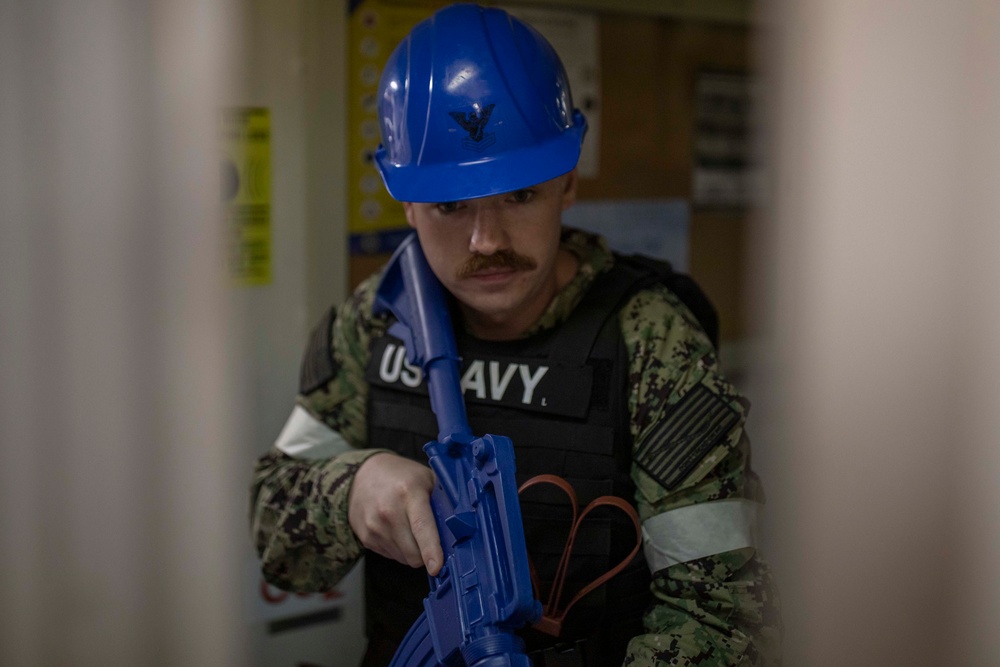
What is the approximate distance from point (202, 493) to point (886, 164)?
638 millimetres

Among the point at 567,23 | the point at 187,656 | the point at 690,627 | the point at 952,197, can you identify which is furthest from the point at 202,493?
the point at 567,23

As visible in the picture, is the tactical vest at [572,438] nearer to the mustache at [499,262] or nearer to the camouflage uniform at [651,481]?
the camouflage uniform at [651,481]

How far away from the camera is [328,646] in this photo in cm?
167

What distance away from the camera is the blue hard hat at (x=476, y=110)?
1.05 metres

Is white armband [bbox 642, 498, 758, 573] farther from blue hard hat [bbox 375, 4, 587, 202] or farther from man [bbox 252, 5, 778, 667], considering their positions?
blue hard hat [bbox 375, 4, 587, 202]

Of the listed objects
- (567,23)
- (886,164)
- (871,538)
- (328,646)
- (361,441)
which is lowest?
(328,646)

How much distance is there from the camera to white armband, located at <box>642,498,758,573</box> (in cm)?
104

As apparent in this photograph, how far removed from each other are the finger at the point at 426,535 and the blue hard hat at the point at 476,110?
36 centimetres

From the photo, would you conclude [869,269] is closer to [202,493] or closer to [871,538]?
[871,538]

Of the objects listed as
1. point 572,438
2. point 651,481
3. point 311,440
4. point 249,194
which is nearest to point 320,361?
point 311,440

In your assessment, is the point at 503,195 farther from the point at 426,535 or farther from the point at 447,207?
the point at 426,535

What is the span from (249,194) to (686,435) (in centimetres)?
85

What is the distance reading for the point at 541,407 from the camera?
3.83 feet

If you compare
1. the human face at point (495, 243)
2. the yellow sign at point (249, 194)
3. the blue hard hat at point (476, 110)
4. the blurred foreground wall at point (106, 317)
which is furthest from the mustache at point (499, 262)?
the yellow sign at point (249, 194)
